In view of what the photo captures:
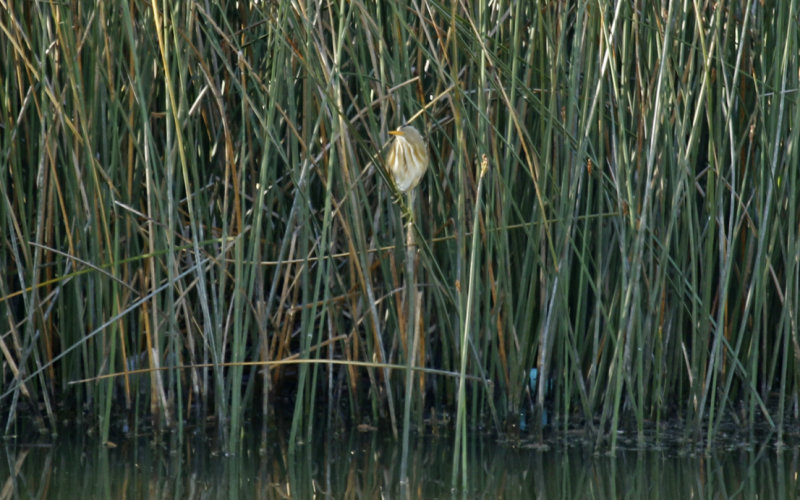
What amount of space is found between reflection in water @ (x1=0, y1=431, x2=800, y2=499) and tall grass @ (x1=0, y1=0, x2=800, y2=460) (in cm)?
9

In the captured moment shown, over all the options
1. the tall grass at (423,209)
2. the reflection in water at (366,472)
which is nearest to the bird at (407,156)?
the tall grass at (423,209)

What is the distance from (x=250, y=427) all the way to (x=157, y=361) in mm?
329

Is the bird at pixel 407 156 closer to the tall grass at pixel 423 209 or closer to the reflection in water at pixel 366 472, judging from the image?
the tall grass at pixel 423 209

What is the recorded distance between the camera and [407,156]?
7.13ft

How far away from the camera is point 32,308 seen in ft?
7.72

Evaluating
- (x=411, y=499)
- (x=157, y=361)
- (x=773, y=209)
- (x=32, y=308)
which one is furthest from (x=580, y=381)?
(x=32, y=308)

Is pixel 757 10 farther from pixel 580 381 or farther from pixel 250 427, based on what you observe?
pixel 250 427

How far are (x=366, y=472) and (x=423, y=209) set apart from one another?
27.8 inches

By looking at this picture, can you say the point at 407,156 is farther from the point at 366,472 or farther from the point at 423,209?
the point at 366,472

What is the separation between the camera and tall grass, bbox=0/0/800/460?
2238 mm

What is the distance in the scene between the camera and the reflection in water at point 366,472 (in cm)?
208

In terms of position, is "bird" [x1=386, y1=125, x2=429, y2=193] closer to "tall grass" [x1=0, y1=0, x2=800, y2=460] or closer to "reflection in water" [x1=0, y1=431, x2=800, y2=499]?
"tall grass" [x1=0, y1=0, x2=800, y2=460]

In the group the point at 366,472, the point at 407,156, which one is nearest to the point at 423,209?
the point at 407,156

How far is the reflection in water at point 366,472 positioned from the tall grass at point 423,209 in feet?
0.28
